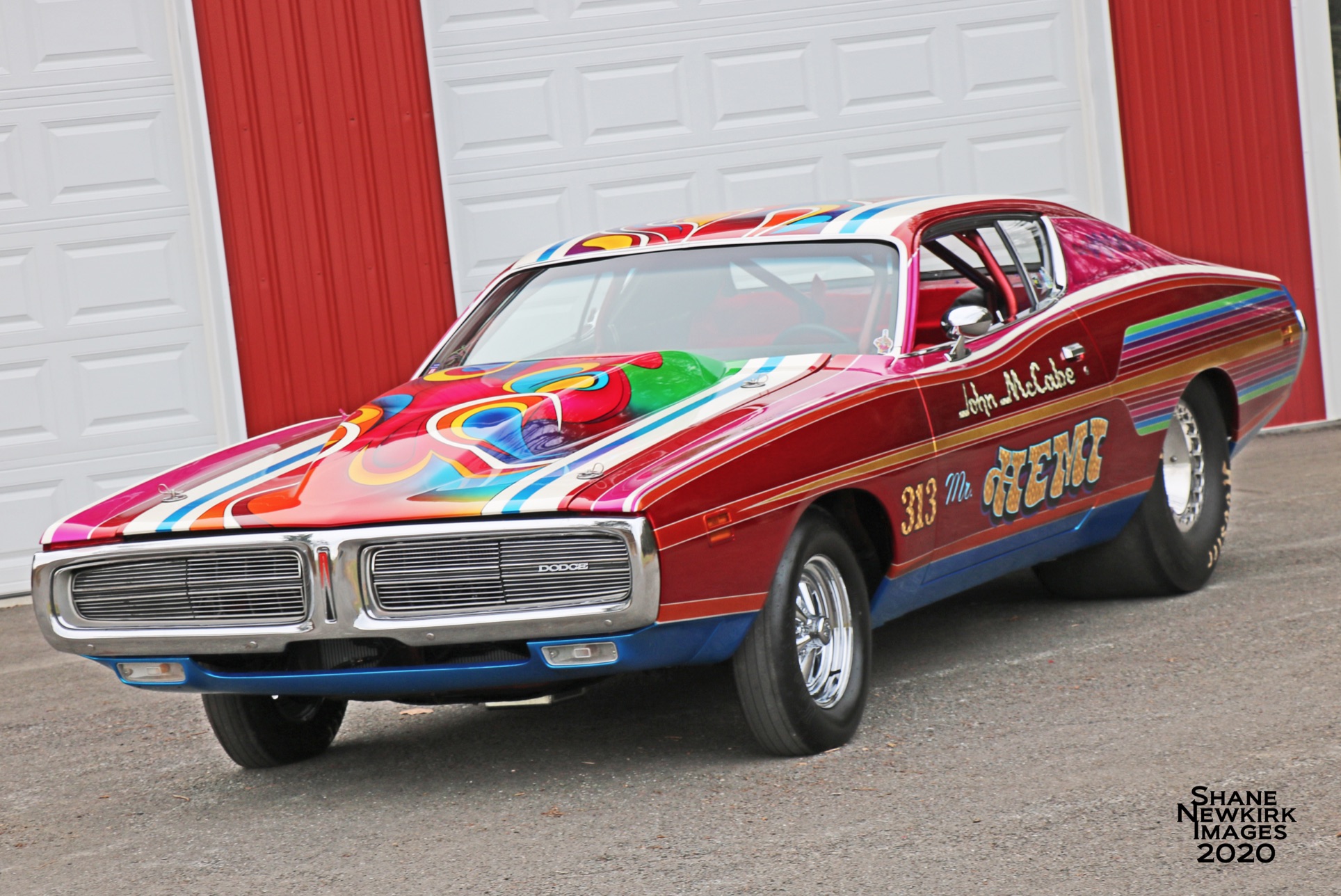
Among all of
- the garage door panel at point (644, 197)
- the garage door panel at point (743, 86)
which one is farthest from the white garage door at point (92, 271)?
the garage door panel at point (644, 197)

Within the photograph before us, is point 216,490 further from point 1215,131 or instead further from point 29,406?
point 1215,131

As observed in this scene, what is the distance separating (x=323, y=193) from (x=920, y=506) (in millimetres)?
5800

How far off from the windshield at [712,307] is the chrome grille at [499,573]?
4.10 feet

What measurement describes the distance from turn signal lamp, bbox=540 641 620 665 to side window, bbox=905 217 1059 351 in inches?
62.0

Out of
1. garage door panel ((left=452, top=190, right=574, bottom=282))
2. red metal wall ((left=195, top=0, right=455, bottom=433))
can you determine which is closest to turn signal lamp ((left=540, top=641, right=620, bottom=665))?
red metal wall ((left=195, top=0, right=455, bottom=433))

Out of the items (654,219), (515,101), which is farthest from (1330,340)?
(515,101)

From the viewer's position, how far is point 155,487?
173 inches

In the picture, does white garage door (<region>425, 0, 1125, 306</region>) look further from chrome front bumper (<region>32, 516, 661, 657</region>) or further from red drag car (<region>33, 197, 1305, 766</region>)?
chrome front bumper (<region>32, 516, 661, 657</region>)

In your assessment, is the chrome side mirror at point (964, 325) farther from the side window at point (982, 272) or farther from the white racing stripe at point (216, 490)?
the white racing stripe at point (216, 490)

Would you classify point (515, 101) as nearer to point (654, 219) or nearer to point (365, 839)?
point (654, 219)

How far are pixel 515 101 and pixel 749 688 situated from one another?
634 cm

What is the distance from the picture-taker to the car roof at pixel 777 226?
511 cm

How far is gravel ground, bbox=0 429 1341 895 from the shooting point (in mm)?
3365

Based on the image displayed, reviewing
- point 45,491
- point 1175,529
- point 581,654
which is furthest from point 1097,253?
point 45,491
